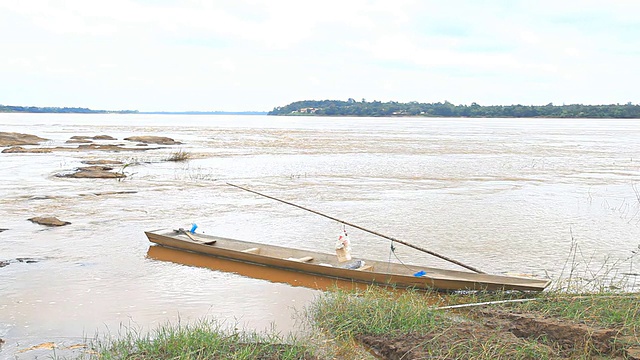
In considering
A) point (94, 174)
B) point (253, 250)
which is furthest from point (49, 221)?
point (94, 174)

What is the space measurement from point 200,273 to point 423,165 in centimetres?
2079

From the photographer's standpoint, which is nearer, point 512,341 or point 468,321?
point 512,341

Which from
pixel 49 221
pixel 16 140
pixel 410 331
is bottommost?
pixel 49 221

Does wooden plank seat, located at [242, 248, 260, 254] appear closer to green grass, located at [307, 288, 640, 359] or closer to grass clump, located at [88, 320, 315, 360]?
green grass, located at [307, 288, 640, 359]

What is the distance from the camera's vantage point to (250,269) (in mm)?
Answer: 11086

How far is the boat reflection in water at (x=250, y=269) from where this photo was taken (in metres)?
10.0

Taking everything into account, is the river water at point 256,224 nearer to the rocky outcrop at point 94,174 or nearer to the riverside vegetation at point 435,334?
the rocky outcrop at point 94,174

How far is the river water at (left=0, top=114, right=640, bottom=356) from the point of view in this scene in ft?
30.0

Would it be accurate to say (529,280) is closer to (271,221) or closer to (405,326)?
(405,326)

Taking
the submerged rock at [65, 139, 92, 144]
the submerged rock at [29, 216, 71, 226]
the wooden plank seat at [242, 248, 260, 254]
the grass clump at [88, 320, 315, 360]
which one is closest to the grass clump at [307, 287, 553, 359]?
the grass clump at [88, 320, 315, 360]

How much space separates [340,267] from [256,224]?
5.84m

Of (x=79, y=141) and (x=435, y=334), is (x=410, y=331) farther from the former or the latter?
(x=79, y=141)

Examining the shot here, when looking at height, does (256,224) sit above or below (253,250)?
below

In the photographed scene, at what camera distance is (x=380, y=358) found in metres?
6.73
